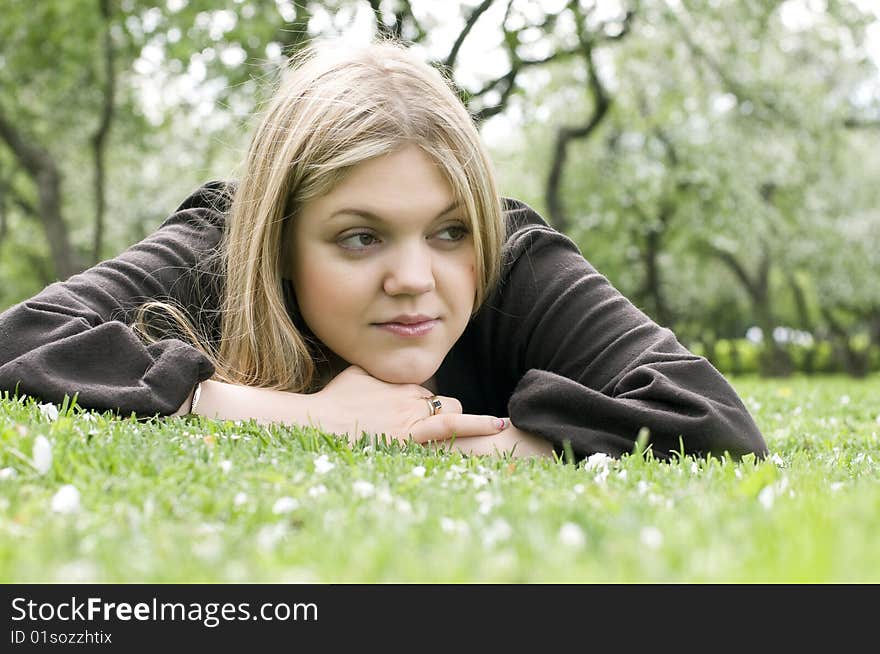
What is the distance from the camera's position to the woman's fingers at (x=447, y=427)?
3.53 metres

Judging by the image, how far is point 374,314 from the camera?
3818 mm

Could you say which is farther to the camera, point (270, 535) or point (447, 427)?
point (447, 427)

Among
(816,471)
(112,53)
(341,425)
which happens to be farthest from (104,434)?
(112,53)

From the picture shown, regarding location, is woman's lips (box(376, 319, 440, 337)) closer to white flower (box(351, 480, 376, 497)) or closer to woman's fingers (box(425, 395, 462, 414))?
woman's fingers (box(425, 395, 462, 414))

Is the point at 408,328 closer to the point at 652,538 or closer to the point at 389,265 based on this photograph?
the point at 389,265

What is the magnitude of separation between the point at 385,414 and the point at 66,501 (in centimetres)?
168

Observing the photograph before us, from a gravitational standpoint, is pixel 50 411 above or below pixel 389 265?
below

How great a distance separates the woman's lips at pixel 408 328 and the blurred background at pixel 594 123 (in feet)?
28.8

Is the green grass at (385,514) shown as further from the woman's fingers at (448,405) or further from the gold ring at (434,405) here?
the woman's fingers at (448,405)

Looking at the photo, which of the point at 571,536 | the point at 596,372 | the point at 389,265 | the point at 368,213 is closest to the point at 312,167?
the point at 368,213

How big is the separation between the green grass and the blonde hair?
850 millimetres

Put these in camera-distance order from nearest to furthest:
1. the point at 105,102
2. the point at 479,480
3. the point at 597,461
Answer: the point at 479,480 → the point at 597,461 → the point at 105,102

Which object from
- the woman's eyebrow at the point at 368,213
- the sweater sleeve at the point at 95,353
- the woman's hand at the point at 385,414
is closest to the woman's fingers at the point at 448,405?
the woman's hand at the point at 385,414
